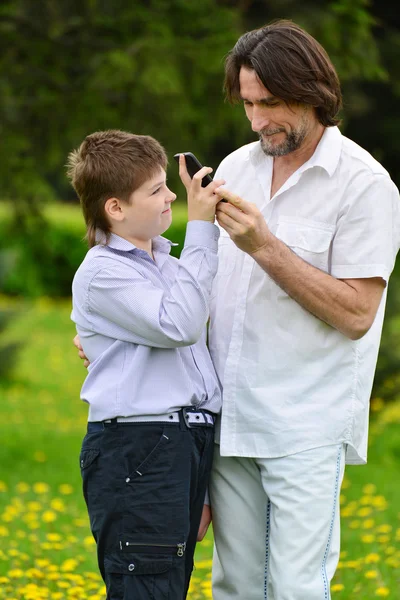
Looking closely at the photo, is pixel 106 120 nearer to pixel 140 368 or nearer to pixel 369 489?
pixel 369 489

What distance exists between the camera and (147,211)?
2.73m

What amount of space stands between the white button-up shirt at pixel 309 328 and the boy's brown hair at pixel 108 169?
42cm

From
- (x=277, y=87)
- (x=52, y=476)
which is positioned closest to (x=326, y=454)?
(x=277, y=87)

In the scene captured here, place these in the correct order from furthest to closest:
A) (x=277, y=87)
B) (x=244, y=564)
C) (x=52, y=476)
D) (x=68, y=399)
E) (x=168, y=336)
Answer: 1. (x=68, y=399)
2. (x=52, y=476)
3. (x=244, y=564)
4. (x=277, y=87)
5. (x=168, y=336)

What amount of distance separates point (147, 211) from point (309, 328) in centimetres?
59

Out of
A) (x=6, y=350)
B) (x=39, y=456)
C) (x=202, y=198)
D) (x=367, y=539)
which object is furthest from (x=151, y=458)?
(x=6, y=350)

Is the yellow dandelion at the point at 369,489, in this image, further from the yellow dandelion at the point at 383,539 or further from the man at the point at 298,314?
the man at the point at 298,314

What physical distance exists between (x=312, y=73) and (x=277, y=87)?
12cm

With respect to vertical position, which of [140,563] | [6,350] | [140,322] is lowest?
[6,350]

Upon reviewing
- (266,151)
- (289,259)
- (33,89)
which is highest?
(33,89)

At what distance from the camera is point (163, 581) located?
2629mm

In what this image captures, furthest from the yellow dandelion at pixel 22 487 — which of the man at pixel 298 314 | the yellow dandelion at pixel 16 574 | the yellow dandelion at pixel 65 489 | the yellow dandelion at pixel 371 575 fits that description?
the man at pixel 298 314

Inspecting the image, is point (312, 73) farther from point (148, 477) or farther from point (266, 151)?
point (148, 477)

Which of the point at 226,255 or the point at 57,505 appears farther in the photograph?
the point at 57,505
